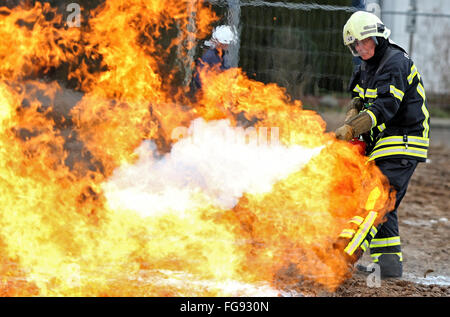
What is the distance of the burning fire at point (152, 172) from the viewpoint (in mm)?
4039

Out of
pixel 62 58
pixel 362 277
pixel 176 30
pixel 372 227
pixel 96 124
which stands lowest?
pixel 362 277

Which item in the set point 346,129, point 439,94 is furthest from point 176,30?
point 439,94

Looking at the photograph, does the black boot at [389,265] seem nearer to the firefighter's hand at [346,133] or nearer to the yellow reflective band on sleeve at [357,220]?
the yellow reflective band on sleeve at [357,220]

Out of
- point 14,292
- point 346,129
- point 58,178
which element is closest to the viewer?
point 14,292

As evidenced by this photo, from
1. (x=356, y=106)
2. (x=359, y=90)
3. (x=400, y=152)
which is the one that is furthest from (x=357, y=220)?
(x=359, y=90)

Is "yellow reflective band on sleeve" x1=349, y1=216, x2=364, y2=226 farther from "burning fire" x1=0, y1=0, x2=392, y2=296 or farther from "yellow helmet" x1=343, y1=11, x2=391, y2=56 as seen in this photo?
"yellow helmet" x1=343, y1=11, x2=391, y2=56

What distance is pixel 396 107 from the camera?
4086 millimetres

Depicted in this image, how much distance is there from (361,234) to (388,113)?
37.7 inches

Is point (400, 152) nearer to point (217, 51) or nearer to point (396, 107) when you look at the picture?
point (396, 107)

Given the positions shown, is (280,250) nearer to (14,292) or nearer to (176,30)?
(14,292)

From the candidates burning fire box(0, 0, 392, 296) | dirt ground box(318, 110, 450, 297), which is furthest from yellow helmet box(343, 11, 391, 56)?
dirt ground box(318, 110, 450, 297)

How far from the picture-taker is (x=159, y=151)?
6.01 meters

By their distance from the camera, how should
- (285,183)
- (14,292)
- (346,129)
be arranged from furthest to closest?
(285,183), (346,129), (14,292)
